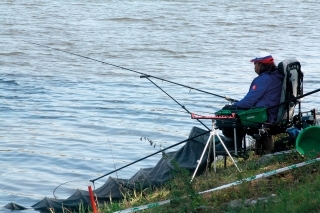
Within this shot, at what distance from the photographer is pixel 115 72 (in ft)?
63.5

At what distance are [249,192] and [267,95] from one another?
211cm

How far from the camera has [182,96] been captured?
16.5 m

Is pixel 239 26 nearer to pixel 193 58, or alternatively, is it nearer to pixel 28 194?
pixel 193 58

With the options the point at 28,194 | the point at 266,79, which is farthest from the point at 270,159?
the point at 28,194

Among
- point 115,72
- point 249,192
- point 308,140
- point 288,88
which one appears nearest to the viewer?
point 249,192

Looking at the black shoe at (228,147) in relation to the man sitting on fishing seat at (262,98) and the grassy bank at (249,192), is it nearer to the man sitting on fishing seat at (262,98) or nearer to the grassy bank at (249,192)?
the man sitting on fishing seat at (262,98)

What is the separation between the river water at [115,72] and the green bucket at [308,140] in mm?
3977

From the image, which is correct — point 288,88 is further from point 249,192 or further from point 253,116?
point 249,192

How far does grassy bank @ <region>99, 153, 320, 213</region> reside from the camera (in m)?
5.57

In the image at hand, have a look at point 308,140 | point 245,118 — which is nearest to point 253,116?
point 245,118

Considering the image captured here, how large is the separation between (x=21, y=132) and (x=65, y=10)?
1666cm

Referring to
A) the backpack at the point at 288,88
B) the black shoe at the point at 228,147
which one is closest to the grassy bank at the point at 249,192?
the black shoe at the point at 228,147

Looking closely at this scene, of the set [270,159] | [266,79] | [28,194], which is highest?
[266,79]

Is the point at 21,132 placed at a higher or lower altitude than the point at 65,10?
lower
